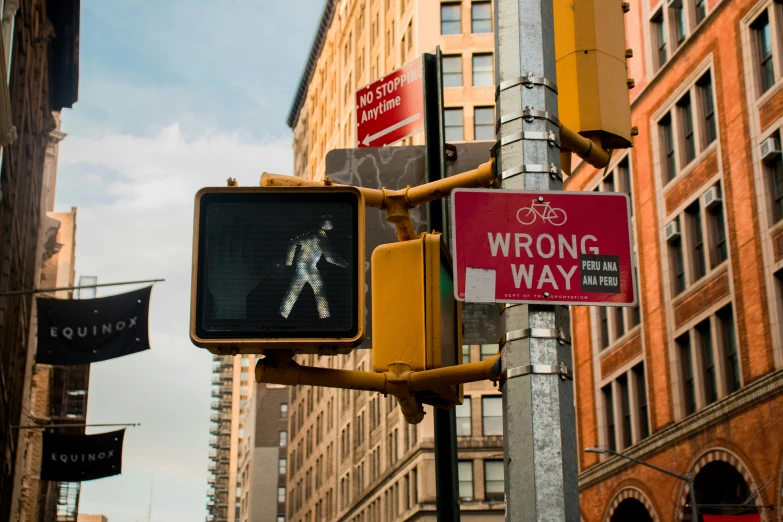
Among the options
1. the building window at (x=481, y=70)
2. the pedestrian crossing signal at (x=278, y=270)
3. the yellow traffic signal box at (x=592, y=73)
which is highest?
the building window at (x=481, y=70)

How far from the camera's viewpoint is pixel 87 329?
2511 centimetres

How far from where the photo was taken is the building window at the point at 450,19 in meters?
68.6

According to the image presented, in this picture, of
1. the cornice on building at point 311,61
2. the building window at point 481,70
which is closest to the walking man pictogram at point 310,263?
the building window at point 481,70

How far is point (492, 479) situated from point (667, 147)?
79.2ft

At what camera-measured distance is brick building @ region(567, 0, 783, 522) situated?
37594 millimetres

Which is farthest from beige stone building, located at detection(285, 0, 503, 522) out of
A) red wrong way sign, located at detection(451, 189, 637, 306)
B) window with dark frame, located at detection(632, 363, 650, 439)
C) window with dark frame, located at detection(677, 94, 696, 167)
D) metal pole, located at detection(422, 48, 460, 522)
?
red wrong way sign, located at detection(451, 189, 637, 306)

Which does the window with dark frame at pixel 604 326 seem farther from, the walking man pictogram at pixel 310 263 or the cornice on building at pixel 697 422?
the walking man pictogram at pixel 310 263

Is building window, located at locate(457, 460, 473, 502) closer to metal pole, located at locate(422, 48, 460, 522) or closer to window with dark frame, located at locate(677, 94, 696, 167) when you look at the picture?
window with dark frame, located at locate(677, 94, 696, 167)

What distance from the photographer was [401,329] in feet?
17.2

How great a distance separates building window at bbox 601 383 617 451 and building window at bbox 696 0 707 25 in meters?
15.9

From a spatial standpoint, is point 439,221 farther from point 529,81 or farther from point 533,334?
point 533,334

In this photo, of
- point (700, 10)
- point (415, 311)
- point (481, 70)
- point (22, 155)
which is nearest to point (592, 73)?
point (415, 311)

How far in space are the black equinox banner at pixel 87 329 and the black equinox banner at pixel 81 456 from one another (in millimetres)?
4890

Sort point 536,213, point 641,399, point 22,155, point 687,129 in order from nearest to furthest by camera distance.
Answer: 1. point 536,213
2. point 22,155
3. point 687,129
4. point 641,399
